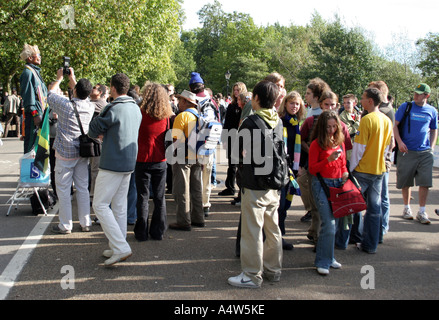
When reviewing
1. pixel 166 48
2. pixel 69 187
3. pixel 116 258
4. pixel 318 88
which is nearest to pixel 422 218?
pixel 318 88

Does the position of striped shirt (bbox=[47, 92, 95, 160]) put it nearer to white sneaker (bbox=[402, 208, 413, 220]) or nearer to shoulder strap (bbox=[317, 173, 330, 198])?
shoulder strap (bbox=[317, 173, 330, 198])

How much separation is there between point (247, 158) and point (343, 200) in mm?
1263

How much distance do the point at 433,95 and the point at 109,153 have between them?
3384cm

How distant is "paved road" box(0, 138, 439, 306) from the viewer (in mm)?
4008

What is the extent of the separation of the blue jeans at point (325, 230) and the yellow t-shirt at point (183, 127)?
2.09m

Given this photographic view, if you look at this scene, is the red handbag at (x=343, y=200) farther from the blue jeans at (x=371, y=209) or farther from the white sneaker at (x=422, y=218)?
the white sneaker at (x=422, y=218)

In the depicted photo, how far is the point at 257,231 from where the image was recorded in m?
4.14

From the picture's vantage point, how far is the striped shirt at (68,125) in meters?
5.58

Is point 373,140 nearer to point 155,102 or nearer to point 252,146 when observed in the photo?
point 252,146

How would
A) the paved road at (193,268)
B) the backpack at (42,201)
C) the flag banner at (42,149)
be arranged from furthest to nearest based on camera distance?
the backpack at (42,201) → the flag banner at (42,149) → the paved road at (193,268)

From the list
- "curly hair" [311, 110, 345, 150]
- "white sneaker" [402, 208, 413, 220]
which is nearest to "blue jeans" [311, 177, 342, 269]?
"curly hair" [311, 110, 345, 150]

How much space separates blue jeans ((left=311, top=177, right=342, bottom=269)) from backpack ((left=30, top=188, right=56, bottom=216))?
4502mm

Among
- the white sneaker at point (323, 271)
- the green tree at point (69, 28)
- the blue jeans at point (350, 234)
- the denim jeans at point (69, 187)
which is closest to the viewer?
the white sneaker at point (323, 271)

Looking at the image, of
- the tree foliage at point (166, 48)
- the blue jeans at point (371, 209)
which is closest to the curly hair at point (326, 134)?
the blue jeans at point (371, 209)
